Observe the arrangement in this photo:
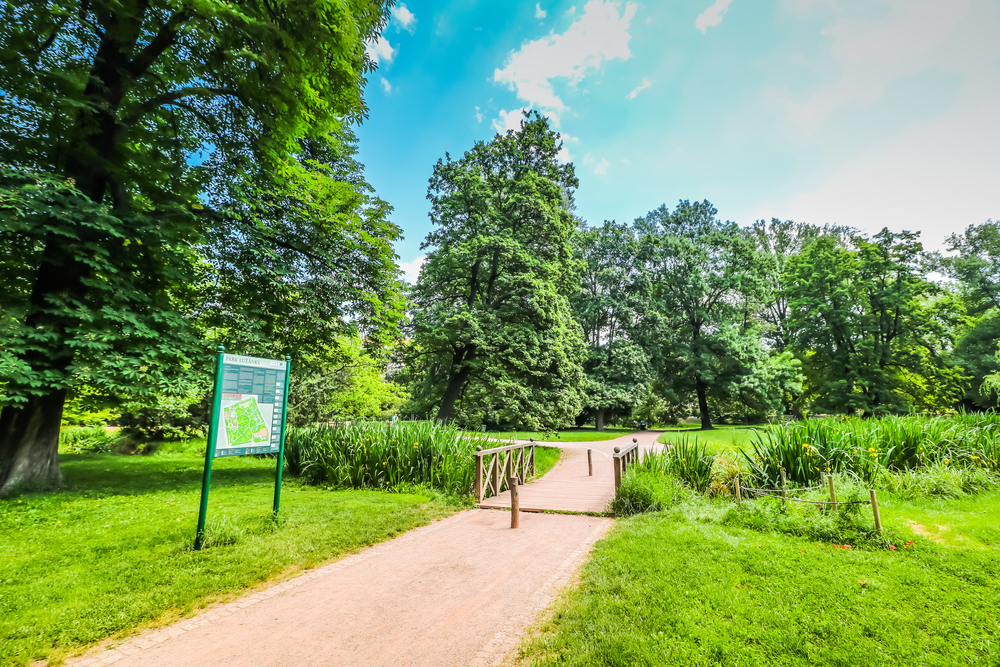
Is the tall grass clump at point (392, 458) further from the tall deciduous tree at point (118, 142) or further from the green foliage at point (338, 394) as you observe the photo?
the green foliage at point (338, 394)

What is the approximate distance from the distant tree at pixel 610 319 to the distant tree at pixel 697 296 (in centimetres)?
158

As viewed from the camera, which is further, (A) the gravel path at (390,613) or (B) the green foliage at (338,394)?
(B) the green foliage at (338,394)

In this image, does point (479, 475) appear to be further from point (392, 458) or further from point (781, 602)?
point (781, 602)

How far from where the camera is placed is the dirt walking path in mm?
3264

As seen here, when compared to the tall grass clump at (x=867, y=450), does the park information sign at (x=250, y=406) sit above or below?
above

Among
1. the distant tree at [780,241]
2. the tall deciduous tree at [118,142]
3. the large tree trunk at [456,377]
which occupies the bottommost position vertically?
the large tree trunk at [456,377]

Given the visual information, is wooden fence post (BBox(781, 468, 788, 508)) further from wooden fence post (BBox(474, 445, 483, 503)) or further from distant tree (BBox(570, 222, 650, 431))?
Answer: distant tree (BBox(570, 222, 650, 431))

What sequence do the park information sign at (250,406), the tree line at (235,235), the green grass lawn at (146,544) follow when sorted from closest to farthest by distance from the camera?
the green grass lawn at (146,544)
the park information sign at (250,406)
the tree line at (235,235)

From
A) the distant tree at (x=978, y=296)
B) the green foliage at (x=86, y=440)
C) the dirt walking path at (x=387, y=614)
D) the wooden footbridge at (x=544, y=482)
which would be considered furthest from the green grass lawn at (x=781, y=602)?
the distant tree at (x=978, y=296)

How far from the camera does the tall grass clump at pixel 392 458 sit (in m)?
9.47

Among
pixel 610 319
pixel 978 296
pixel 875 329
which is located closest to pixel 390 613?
pixel 610 319

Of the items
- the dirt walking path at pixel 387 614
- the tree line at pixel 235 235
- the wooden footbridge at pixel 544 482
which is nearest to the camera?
the dirt walking path at pixel 387 614

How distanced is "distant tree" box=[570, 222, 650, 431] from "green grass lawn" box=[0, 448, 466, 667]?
814 inches

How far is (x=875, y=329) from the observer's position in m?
25.9
